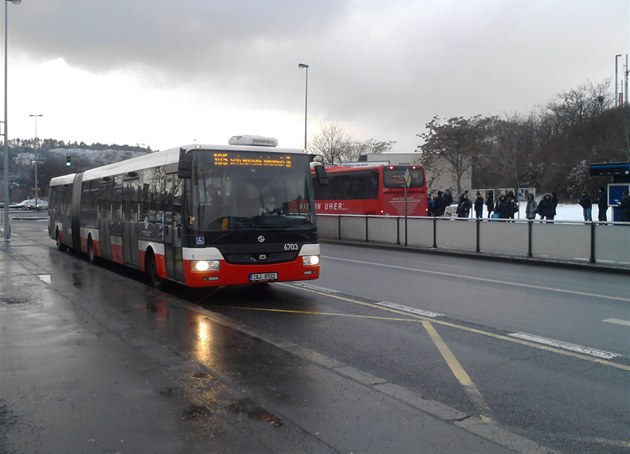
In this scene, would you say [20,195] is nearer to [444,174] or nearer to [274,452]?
[444,174]

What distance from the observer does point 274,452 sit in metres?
4.23

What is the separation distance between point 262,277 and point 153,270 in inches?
123

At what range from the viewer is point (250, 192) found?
10523mm

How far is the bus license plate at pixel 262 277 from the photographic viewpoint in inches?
408

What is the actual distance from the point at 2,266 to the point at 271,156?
9.89m

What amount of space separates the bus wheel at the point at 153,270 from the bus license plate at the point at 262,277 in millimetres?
2708

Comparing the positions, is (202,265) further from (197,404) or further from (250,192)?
(197,404)

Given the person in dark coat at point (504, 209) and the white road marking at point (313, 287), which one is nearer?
the white road marking at point (313, 287)

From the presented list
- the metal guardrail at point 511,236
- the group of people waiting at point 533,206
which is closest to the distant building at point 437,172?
the group of people waiting at point 533,206

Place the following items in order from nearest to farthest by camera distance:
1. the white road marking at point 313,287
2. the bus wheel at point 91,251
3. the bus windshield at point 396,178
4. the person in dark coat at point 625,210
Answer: the white road marking at point 313,287 < the bus wheel at point 91,251 < the person in dark coat at point 625,210 < the bus windshield at point 396,178

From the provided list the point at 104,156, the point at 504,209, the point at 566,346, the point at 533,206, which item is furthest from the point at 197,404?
the point at 104,156

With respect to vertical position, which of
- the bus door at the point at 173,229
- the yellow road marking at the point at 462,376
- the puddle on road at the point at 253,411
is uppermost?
the bus door at the point at 173,229

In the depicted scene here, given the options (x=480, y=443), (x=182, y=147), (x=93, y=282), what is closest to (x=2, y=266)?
(x=93, y=282)

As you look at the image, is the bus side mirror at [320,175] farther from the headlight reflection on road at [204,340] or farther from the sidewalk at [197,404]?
the sidewalk at [197,404]
